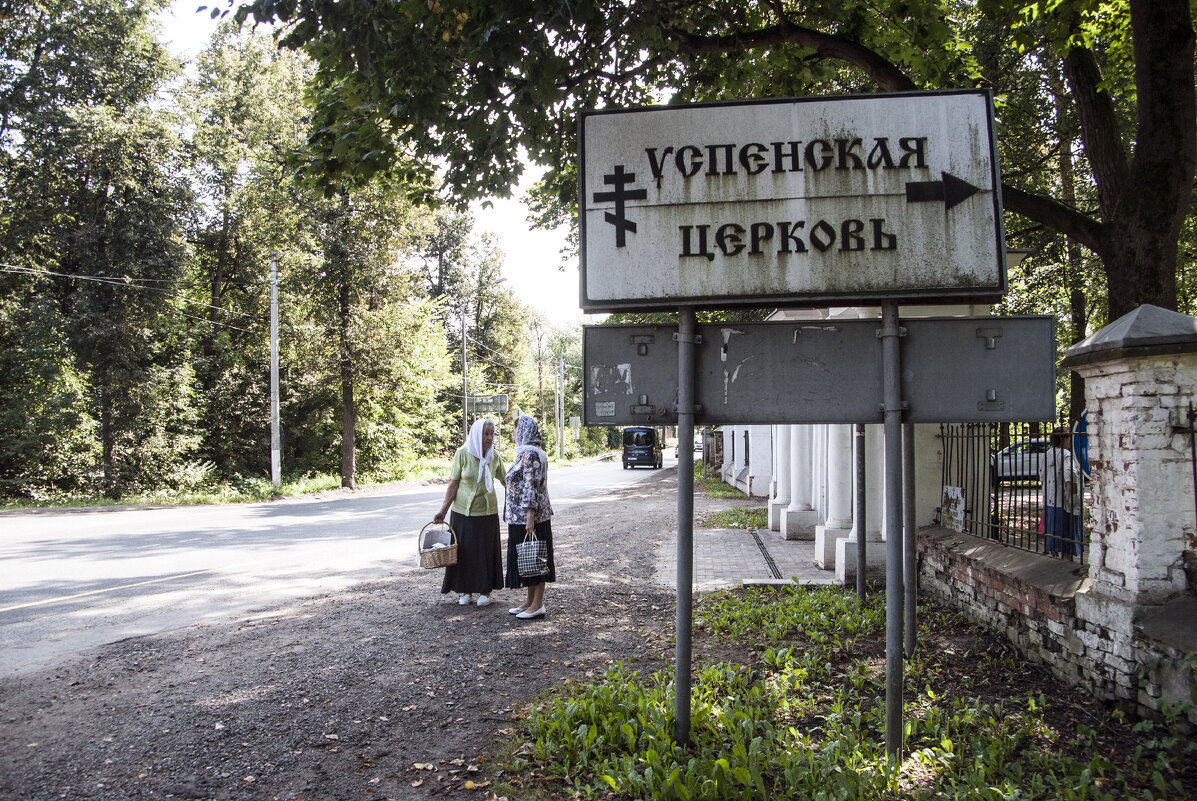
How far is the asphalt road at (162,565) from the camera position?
639 centimetres

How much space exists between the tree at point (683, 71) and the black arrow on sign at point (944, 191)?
2383 mm

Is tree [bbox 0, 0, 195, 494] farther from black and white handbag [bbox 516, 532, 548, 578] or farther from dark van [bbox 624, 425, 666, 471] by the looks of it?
dark van [bbox 624, 425, 666, 471]

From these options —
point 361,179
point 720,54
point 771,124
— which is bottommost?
point 771,124

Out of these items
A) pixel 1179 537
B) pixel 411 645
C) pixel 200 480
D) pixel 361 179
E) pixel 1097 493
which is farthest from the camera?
pixel 200 480

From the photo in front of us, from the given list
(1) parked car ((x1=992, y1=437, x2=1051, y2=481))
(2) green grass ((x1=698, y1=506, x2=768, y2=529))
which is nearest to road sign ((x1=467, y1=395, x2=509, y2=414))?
(2) green grass ((x1=698, y1=506, x2=768, y2=529))

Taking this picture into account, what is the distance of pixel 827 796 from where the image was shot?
3043 mm

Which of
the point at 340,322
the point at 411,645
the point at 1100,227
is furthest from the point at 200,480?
the point at 1100,227

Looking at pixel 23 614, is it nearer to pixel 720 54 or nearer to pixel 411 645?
pixel 411 645

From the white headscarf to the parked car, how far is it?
4.25m

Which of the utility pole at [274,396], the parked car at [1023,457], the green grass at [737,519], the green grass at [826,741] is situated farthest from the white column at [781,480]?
the utility pole at [274,396]

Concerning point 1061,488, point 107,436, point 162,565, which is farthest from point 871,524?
point 107,436

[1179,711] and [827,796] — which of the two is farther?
[1179,711]

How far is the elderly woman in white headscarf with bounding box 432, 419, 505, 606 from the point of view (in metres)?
7.10

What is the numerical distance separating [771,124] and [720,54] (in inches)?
182
